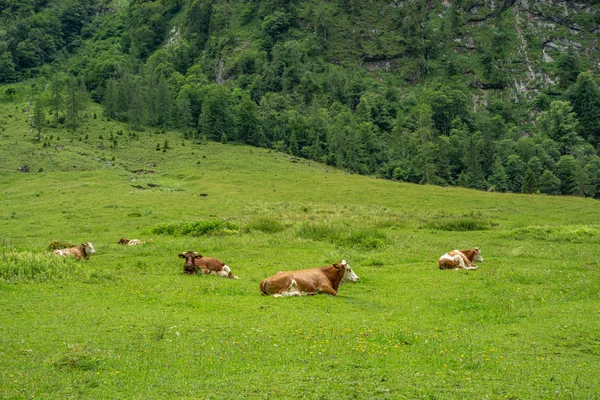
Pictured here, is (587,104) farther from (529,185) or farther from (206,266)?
(206,266)

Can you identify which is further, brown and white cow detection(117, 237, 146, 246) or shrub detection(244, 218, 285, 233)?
shrub detection(244, 218, 285, 233)

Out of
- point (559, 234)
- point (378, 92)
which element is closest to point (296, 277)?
point (559, 234)

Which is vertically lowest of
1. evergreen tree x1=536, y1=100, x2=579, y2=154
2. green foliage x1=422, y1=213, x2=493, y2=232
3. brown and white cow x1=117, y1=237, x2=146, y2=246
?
brown and white cow x1=117, y1=237, x2=146, y2=246

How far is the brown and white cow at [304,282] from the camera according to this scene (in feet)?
55.9

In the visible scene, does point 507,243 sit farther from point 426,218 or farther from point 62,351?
point 62,351

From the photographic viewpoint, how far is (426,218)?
43.8 meters

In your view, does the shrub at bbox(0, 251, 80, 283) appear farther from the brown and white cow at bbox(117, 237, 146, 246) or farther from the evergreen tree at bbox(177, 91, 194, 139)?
the evergreen tree at bbox(177, 91, 194, 139)

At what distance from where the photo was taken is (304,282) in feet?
57.0

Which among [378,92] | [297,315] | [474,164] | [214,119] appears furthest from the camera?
[378,92]

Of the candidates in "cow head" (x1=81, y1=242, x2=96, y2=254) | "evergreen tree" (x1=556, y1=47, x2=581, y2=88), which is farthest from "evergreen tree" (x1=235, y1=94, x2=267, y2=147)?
"evergreen tree" (x1=556, y1=47, x2=581, y2=88)

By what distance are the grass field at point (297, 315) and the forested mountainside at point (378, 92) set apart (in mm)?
71884

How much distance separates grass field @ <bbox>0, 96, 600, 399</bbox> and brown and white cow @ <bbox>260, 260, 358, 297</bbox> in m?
0.52

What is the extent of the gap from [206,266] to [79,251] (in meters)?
7.31

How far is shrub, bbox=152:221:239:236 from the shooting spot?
34.0m
